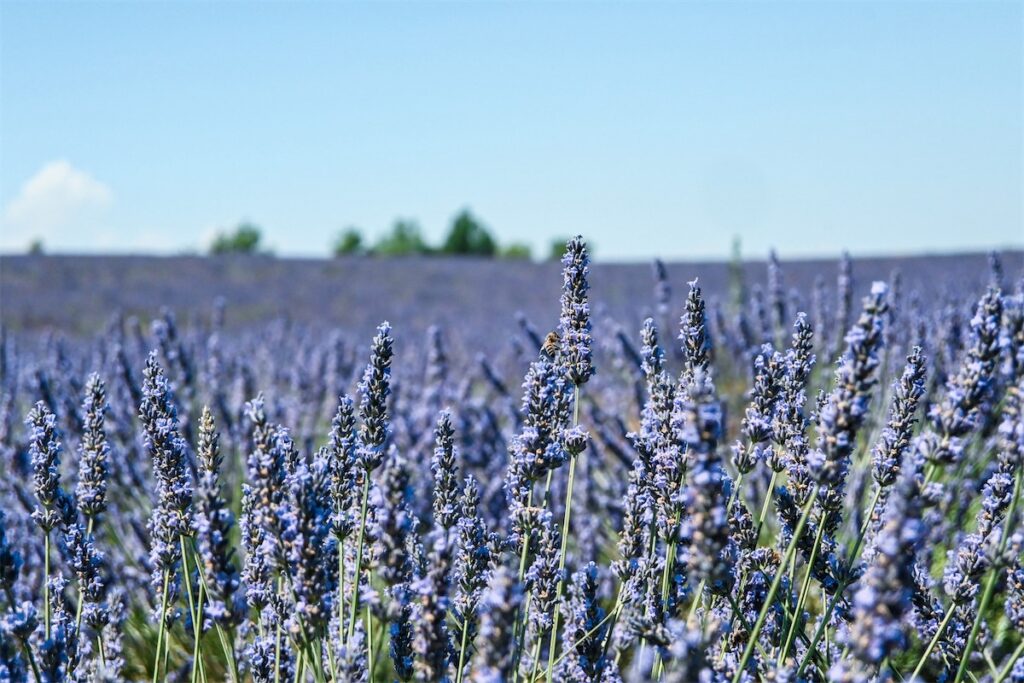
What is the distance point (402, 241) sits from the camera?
2242 inches

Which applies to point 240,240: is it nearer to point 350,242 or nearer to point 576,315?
point 350,242

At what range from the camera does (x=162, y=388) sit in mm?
1888

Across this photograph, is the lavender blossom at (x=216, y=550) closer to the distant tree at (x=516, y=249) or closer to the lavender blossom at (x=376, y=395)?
the lavender blossom at (x=376, y=395)

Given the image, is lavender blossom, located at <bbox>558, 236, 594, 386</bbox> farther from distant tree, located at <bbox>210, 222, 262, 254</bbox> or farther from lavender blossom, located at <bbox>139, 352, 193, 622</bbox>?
distant tree, located at <bbox>210, 222, 262, 254</bbox>

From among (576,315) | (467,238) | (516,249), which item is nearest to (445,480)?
(576,315)

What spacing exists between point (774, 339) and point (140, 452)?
351cm

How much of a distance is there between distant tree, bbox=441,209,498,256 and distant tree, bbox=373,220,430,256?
2.77 metres

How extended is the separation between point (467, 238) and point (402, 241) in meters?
7.60

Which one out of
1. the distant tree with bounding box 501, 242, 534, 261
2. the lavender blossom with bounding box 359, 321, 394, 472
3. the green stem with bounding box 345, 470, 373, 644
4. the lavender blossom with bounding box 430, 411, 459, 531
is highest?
the distant tree with bounding box 501, 242, 534, 261

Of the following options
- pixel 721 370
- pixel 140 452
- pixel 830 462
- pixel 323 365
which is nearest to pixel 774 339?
pixel 721 370

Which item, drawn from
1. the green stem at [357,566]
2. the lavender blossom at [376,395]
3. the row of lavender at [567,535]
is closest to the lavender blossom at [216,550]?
the row of lavender at [567,535]

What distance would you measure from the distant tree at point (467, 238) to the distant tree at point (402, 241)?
2.77 m

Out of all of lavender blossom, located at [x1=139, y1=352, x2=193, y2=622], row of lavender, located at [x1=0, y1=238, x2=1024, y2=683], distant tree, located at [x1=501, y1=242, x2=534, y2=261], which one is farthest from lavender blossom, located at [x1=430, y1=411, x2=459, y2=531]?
distant tree, located at [x1=501, y1=242, x2=534, y2=261]

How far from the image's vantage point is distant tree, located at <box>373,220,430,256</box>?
180ft
